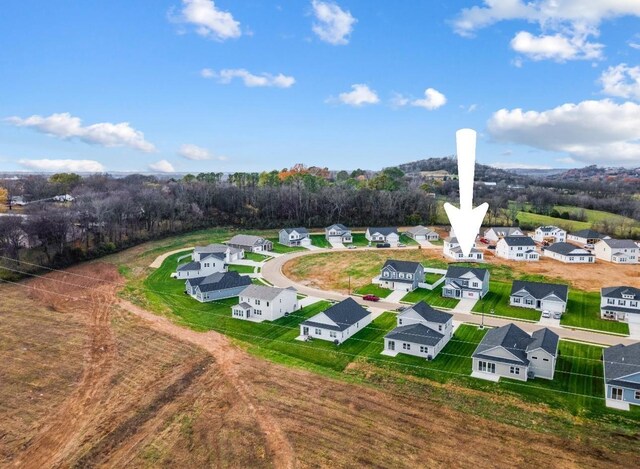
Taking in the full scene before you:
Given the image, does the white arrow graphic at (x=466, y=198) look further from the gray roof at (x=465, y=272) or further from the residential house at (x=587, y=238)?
the residential house at (x=587, y=238)

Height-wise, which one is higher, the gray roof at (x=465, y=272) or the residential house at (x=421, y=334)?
the gray roof at (x=465, y=272)

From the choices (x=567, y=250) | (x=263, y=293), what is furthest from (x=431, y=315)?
(x=567, y=250)

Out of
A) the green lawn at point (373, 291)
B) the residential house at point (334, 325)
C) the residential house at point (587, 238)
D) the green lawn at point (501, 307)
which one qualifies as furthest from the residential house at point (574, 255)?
the residential house at point (334, 325)

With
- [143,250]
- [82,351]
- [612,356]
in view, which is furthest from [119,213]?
[612,356]

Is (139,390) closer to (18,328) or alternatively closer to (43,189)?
(18,328)

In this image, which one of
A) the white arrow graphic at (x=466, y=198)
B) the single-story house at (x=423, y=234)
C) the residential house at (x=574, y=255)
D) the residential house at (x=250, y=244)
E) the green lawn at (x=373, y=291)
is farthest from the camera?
the single-story house at (x=423, y=234)

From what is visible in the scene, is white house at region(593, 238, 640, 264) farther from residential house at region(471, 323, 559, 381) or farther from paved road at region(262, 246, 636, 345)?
residential house at region(471, 323, 559, 381)
